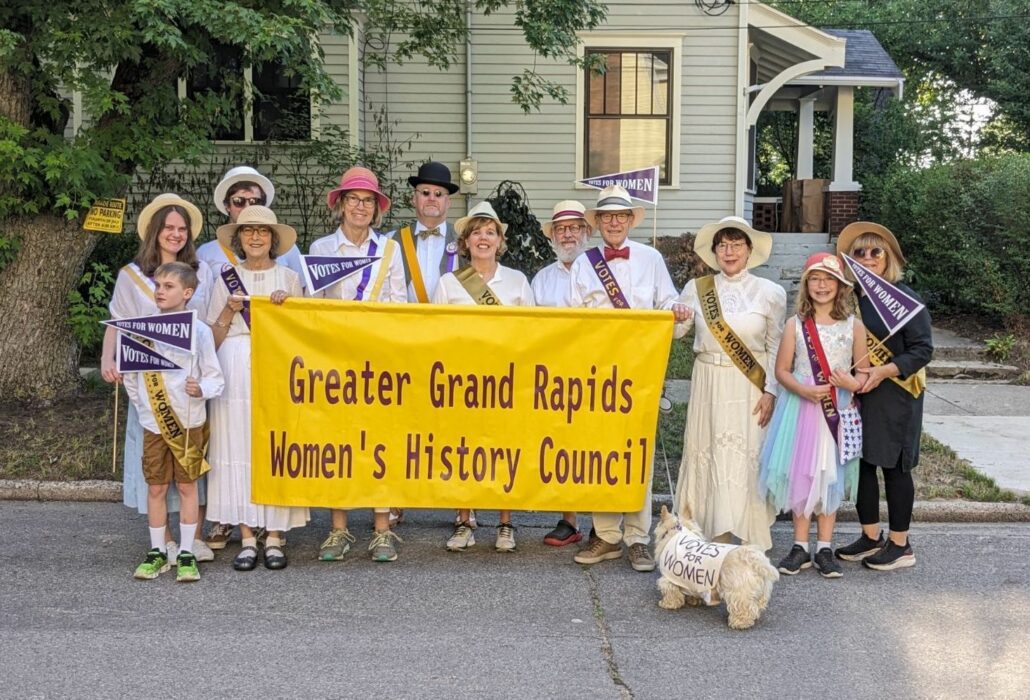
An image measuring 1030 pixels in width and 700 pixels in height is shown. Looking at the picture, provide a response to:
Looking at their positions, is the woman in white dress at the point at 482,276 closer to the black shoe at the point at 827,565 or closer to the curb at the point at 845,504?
the black shoe at the point at 827,565

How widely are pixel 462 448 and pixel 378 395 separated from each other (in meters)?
0.55

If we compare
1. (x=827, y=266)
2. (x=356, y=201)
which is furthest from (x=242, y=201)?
(x=827, y=266)

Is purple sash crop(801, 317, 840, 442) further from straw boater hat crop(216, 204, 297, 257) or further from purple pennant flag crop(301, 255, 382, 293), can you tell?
straw boater hat crop(216, 204, 297, 257)

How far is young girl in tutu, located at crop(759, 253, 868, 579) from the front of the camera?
5500 millimetres

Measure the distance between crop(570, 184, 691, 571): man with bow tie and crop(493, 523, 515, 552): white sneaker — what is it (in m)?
0.43

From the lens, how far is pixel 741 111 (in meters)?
14.9

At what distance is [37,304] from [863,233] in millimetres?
6792

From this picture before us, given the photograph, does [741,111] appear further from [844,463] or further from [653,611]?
[653,611]

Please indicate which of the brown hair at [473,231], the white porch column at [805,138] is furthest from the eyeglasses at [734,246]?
the white porch column at [805,138]

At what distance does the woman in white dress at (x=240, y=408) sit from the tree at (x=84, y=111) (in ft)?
6.20

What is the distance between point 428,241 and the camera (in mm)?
6301

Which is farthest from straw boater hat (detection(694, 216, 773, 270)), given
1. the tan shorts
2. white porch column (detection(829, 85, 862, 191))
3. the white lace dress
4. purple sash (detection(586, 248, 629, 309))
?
white porch column (detection(829, 85, 862, 191))

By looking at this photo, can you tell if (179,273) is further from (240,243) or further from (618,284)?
(618,284)

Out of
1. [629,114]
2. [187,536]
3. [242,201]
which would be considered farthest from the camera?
[629,114]
